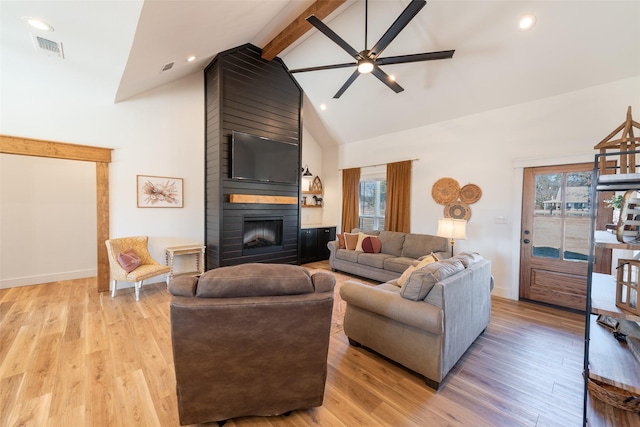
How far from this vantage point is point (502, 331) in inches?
116

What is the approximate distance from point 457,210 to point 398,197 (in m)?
1.20

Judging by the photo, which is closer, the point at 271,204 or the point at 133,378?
the point at 133,378

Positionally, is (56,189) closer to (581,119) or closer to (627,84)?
Result: (581,119)

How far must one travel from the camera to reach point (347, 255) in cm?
507

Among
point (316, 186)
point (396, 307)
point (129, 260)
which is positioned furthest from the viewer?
point (316, 186)

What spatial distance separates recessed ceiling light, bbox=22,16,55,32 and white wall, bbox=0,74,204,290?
1575 mm

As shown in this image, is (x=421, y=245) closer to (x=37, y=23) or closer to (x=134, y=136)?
(x=134, y=136)

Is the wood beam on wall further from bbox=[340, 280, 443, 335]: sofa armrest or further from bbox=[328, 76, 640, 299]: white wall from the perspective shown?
bbox=[328, 76, 640, 299]: white wall

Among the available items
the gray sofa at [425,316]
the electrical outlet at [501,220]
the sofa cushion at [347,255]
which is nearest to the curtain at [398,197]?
the sofa cushion at [347,255]

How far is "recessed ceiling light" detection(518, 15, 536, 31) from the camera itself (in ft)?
9.35

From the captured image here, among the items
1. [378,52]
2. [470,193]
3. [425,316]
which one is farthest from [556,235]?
[378,52]

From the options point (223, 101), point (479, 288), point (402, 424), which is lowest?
point (402, 424)

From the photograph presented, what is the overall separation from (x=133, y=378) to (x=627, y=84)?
20.1 feet

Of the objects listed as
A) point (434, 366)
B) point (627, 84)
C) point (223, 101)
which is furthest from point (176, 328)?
point (627, 84)
